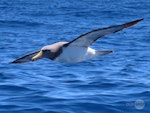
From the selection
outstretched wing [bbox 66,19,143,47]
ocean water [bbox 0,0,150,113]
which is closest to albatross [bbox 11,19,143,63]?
outstretched wing [bbox 66,19,143,47]

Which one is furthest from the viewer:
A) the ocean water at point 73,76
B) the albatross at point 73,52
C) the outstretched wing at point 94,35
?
the ocean water at point 73,76

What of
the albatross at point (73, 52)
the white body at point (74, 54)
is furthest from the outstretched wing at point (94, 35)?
the white body at point (74, 54)

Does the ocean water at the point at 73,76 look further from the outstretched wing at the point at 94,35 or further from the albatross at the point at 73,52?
the outstretched wing at the point at 94,35

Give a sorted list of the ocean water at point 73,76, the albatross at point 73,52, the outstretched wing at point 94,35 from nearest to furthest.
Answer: the outstretched wing at point 94,35
the albatross at point 73,52
the ocean water at point 73,76

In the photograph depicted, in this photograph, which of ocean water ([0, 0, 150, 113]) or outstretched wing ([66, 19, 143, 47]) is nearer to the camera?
outstretched wing ([66, 19, 143, 47])

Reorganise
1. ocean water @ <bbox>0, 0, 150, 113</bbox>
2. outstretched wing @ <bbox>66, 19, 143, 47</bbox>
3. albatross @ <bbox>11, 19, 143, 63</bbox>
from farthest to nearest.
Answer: ocean water @ <bbox>0, 0, 150, 113</bbox> → albatross @ <bbox>11, 19, 143, 63</bbox> → outstretched wing @ <bbox>66, 19, 143, 47</bbox>

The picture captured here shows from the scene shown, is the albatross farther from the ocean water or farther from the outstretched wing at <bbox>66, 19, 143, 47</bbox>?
the ocean water


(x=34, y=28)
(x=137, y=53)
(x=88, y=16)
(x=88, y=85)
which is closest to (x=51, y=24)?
(x=34, y=28)

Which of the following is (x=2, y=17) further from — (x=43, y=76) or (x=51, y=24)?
(x=43, y=76)

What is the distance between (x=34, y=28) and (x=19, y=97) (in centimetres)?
1897

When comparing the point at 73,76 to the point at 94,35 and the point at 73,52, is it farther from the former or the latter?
the point at 94,35

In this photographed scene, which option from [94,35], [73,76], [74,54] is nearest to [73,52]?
[74,54]

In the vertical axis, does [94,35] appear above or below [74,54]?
above

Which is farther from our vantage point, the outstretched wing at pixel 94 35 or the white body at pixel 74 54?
the white body at pixel 74 54
